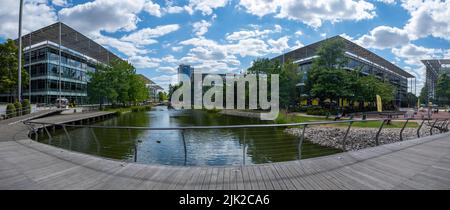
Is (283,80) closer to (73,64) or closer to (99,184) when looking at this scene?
(99,184)

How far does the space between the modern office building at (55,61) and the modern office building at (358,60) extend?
42.3 meters

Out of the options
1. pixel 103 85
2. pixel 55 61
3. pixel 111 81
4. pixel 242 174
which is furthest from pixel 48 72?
pixel 242 174

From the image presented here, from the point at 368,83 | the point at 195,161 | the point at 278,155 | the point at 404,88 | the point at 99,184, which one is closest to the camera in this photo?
the point at 99,184

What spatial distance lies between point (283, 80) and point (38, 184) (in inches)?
1393

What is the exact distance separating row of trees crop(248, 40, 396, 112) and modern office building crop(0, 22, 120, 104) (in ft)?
121

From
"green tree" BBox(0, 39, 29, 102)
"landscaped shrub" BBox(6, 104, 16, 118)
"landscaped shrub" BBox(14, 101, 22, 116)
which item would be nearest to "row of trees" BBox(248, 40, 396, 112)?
"landscaped shrub" BBox(14, 101, 22, 116)

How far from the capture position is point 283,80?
36469mm

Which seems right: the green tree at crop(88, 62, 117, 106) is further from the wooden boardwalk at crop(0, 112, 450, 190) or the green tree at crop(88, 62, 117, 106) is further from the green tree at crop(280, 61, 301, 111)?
the wooden boardwalk at crop(0, 112, 450, 190)

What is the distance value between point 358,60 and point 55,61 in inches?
2664

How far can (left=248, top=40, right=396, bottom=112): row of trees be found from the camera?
30656mm

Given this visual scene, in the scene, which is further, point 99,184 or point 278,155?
point 278,155

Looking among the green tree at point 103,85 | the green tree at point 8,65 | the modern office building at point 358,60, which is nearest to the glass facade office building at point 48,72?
the green tree at point 103,85
